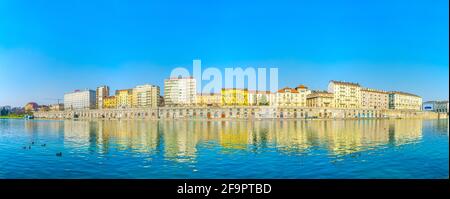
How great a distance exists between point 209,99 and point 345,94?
25.1 m

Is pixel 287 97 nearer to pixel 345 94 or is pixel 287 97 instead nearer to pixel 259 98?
pixel 259 98

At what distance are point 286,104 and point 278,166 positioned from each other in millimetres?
56035

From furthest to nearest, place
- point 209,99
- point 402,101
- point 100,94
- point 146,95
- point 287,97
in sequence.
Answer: point 100,94 → point 402,101 → point 146,95 → point 209,99 → point 287,97

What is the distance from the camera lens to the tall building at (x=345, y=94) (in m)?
66.2

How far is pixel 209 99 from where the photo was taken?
2709 inches

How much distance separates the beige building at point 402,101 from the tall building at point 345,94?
11.6 meters

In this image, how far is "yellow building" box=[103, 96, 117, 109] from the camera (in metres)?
76.8

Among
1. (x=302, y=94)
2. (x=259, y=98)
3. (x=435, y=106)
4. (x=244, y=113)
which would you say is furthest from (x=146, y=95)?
(x=435, y=106)

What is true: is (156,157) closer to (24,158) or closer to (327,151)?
(24,158)

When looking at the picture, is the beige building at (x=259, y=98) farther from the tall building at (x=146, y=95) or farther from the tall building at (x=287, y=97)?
the tall building at (x=146, y=95)

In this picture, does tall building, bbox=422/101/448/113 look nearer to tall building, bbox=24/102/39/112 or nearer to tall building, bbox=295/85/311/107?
tall building, bbox=295/85/311/107

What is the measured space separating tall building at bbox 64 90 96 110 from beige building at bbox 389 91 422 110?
62411mm

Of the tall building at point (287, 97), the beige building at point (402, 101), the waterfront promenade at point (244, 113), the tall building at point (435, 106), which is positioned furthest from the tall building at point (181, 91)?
the tall building at point (435, 106)

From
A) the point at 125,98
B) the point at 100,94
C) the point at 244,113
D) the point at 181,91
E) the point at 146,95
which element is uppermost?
the point at 181,91
